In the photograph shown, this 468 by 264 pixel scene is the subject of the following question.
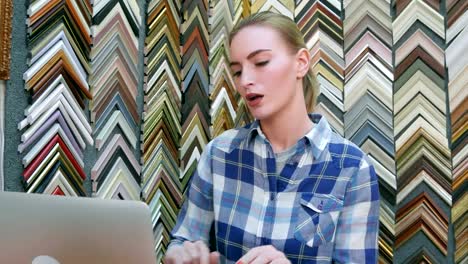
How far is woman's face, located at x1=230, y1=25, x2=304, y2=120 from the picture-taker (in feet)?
3.97

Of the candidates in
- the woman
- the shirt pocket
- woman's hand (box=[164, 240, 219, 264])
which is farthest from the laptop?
the shirt pocket

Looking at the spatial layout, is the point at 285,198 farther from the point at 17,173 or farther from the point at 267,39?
the point at 17,173

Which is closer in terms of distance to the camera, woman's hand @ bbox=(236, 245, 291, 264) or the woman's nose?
woman's hand @ bbox=(236, 245, 291, 264)

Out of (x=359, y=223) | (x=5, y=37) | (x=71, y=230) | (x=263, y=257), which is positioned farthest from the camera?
(x=5, y=37)

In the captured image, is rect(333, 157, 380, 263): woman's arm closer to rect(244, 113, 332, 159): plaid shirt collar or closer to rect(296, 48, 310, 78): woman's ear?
rect(244, 113, 332, 159): plaid shirt collar

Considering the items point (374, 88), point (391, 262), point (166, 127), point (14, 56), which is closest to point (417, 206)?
point (391, 262)

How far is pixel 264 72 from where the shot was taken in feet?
3.98

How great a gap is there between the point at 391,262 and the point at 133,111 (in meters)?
0.92

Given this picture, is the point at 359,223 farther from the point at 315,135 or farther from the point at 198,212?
the point at 198,212

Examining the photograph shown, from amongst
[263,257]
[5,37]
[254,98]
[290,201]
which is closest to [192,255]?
[263,257]

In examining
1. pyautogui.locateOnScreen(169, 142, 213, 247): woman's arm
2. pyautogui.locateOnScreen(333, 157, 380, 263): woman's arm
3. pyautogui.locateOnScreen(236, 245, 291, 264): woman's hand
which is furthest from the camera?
pyautogui.locateOnScreen(169, 142, 213, 247): woman's arm

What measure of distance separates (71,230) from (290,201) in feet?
1.98

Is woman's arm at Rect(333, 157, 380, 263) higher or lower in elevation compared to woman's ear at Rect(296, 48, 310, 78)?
lower

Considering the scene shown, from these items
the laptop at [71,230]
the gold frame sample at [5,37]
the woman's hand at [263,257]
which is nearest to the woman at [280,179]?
the woman's hand at [263,257]
